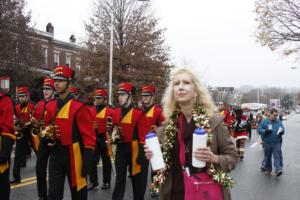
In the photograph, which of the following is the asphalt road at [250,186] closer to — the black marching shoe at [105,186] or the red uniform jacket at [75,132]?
the black marching shoe at [105,186]

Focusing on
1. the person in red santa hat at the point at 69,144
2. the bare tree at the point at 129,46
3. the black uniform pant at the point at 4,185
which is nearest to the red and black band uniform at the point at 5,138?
the black uniform pant at the point at 4,185

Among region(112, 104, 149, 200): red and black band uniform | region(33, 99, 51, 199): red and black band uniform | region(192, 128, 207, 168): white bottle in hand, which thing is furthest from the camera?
region(112, 104, 149, 200): red and black band uniform

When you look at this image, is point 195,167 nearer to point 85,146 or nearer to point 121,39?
point 85,146

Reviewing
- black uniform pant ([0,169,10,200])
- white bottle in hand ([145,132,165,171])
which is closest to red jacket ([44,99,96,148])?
black uniform pant ([0,169,10,200])

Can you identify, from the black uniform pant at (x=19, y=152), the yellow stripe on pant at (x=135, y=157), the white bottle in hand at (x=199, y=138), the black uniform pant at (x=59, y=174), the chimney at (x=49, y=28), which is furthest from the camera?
the chimney at (x=49, y=28)

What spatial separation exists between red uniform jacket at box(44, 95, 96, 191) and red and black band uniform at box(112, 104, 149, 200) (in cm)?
131

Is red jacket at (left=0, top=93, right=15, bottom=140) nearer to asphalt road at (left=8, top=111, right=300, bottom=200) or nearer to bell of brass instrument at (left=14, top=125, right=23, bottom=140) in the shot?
asphalt road at (left=8, top=111, right=300, bottom=200)

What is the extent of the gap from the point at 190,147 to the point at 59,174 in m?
2.52

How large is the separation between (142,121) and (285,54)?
51.9 ft

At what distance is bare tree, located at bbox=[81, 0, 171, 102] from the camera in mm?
30750

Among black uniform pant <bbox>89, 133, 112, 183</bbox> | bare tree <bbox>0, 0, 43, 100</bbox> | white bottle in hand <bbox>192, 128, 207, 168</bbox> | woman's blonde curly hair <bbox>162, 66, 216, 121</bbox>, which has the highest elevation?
bare tree <bbox>0, 0, 43, 100</bbox>

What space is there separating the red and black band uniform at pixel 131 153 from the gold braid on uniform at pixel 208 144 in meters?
3.14

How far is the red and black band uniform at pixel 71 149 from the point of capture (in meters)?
5.12

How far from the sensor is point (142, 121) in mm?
6980
